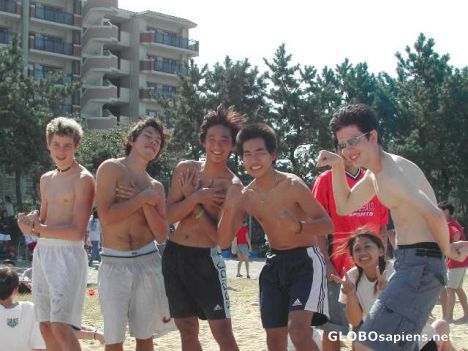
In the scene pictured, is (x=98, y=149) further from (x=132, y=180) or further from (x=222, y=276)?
(x=222, y=276)

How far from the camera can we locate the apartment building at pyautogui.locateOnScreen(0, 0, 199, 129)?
50719 millimetres

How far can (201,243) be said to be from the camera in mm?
5520

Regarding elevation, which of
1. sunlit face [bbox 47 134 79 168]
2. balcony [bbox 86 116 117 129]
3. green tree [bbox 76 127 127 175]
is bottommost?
sunlit face [bbox 47 134 79 168]

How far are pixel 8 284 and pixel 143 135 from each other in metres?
1.88

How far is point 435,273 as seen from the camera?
167 inches

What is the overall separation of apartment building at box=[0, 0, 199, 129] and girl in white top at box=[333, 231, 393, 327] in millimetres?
43016

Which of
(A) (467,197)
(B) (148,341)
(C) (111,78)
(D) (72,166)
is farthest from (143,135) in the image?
(C) (111,78)

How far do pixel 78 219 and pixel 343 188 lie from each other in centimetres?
215

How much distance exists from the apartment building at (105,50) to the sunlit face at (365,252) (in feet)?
141

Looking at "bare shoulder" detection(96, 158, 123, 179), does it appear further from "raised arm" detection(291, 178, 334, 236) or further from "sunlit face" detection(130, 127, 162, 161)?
"raised arm" detection(291, 178, 334, 236)

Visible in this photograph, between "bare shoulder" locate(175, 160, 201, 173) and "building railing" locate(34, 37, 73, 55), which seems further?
"building railing" locate(34, 37, 73, 55)

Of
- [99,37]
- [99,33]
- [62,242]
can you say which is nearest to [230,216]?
[62,242]

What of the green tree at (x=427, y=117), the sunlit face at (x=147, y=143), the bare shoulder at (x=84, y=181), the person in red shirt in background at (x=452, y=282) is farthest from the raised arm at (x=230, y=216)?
the green tree at (x=427, y=117)

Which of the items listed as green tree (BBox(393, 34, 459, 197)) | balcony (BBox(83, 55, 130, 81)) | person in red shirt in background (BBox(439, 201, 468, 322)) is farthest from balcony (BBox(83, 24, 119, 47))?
person in red shirt in background (BBox(439, 201, 468, 322))
